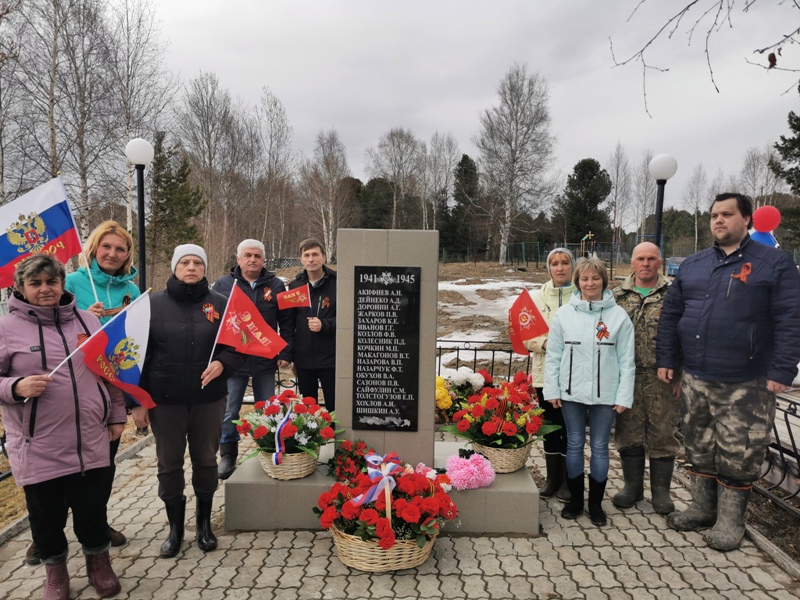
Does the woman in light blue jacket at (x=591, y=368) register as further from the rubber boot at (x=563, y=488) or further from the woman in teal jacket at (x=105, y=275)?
the woman in teal jacket at (x=105, y=275)

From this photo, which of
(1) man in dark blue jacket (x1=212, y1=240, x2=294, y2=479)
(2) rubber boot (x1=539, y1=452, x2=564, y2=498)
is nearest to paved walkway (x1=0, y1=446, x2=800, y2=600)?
(2) rubber boot (x1=539, y1=452, x2=564, y2=498)

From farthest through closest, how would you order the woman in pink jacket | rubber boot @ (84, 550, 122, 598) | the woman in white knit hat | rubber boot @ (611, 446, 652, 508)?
rubber boot @ (611, 446, 652, 508) < the woman in white knit hat < rubber boot @ (84, 550, 122, 598) < the woman in pink jacket

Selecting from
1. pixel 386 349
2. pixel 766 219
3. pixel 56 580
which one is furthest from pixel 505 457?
pixel 766 219

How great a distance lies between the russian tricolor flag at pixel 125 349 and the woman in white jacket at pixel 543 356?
258cm

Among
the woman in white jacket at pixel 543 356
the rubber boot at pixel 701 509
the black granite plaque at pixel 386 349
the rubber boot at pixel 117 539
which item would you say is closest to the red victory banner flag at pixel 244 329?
the black granite plaque at pixel 386 349

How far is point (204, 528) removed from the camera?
314 centimetres

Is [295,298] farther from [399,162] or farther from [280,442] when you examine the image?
[399,162]

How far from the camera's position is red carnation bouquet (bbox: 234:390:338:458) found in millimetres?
3309

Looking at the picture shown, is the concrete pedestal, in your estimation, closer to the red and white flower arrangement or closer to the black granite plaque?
the black granite plaque

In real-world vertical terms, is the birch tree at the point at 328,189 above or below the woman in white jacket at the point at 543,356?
above

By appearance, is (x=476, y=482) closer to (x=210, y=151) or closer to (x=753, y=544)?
(x=753, y=544)

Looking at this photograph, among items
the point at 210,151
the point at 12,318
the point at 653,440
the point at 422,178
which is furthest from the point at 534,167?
the point at 12,318

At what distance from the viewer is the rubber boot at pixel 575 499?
138 inches

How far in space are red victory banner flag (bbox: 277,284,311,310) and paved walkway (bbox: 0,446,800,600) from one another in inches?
58.0
